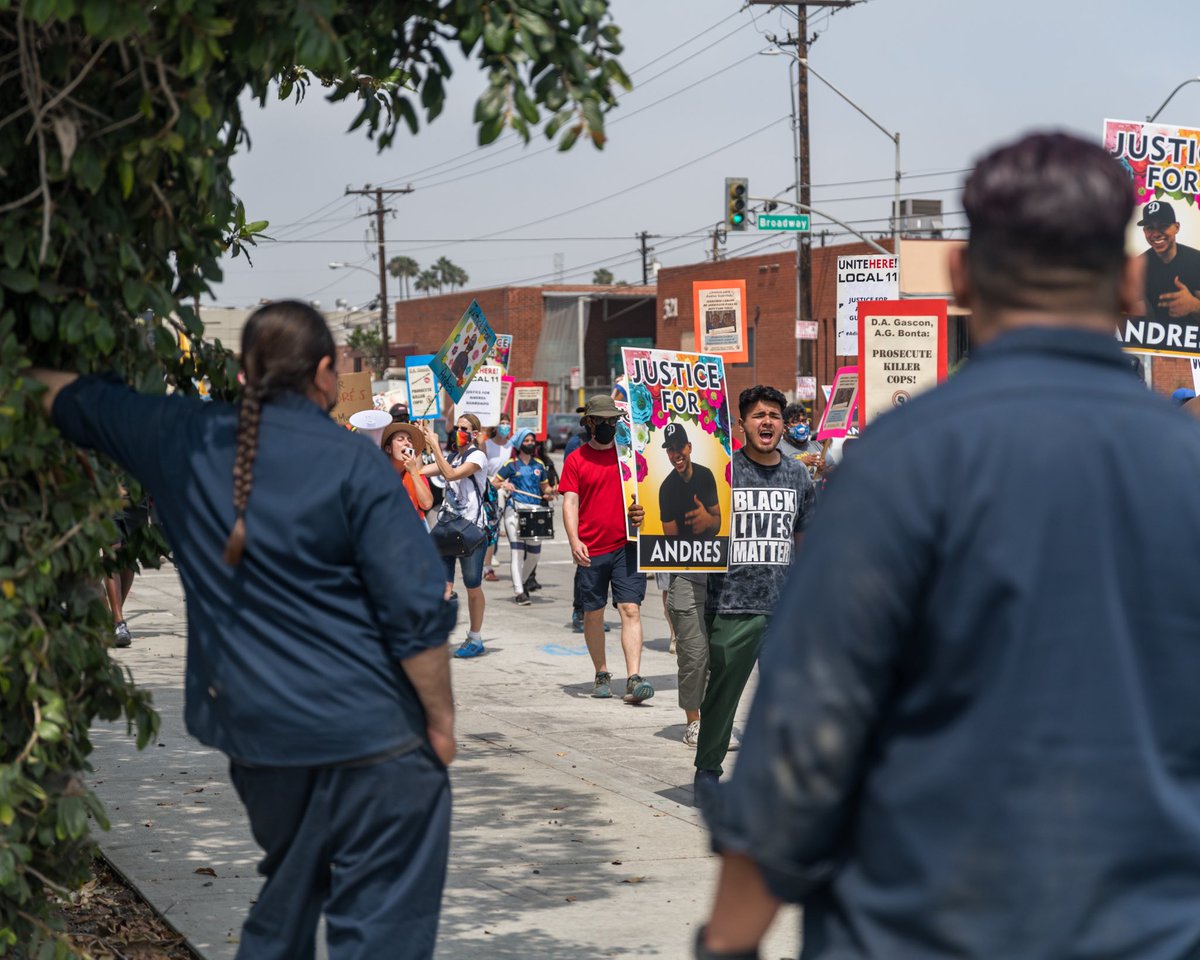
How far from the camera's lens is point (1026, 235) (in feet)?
6.55

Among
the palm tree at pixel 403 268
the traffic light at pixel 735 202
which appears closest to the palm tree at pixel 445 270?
the palm tree at pixel 403 268

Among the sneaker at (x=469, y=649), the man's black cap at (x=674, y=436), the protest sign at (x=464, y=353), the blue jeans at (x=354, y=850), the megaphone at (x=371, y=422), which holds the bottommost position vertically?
the sneaker at (x=469, y=649)

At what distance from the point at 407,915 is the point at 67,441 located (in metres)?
1.39

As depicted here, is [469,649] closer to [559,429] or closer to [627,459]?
[627,459]

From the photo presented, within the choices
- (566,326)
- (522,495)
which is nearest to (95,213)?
(522,495)

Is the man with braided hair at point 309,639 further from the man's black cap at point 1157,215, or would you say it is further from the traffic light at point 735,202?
the traffic light at point 735,202

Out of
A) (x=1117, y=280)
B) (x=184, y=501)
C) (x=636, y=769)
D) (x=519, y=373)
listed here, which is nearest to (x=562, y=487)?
(x=636, y=769)

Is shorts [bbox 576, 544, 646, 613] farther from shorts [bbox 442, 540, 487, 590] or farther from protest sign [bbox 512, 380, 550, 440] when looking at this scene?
protest sign [bbox 512, 380, 550, 440]

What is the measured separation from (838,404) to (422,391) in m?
6.13

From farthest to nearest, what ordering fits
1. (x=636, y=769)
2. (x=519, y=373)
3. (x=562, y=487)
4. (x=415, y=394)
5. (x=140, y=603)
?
(x=519, y=373), (x=415, y=394), (x=140, y=603), (x=562, y=487), (x=636, y=769)

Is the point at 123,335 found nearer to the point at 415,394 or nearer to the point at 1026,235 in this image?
the point at 1026,235

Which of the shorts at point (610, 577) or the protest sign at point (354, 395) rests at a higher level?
the protest sign at point (354, 395)

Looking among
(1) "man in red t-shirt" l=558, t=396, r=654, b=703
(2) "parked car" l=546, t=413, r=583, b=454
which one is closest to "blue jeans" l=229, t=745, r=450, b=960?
(1) "man in red t-shirt" l=558, t=396, r=654, b=703

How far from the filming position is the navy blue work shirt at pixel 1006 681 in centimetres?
190
